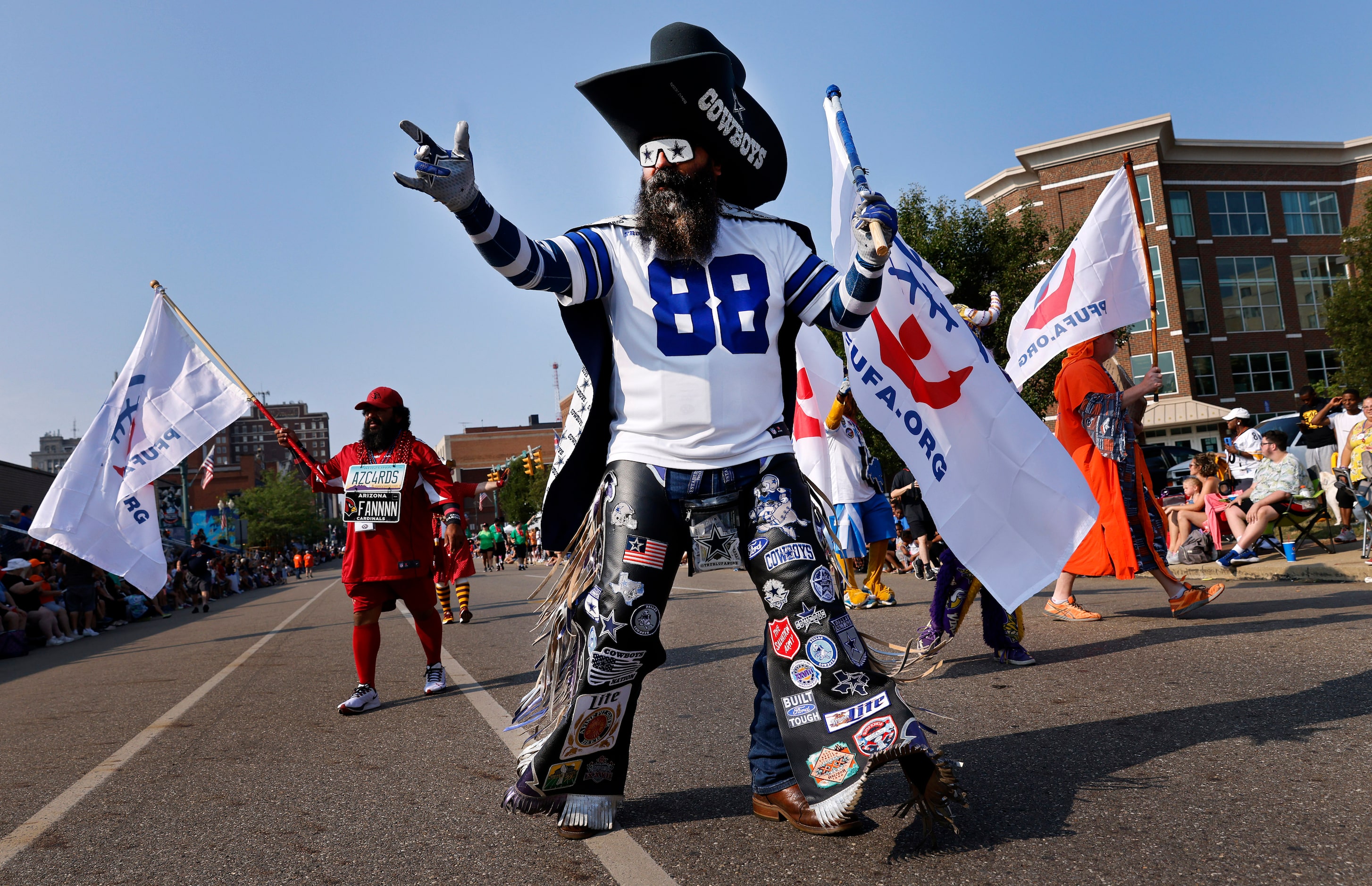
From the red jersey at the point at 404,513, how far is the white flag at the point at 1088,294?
3709 millimetres

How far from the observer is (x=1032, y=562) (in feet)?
12.4

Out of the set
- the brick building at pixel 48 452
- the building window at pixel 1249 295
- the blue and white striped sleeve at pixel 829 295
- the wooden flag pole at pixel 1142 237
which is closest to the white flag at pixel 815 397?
the blue and white striped sleeve at pixel 829 295

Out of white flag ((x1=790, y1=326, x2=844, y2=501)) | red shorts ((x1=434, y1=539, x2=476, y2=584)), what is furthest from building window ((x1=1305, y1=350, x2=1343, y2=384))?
white flag ((x1=790, y1=326, x2=844, y2=501))

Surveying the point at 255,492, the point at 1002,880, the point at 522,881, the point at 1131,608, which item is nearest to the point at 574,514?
the point at 522,881

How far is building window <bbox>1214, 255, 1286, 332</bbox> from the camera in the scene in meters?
46.4

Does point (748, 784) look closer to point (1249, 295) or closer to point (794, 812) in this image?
point (794, 812)

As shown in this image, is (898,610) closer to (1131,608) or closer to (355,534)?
(1131,608)

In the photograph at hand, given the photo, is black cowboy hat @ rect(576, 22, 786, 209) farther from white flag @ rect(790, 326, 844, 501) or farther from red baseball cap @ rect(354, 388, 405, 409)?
red baseball cap @ rect(354, 388, 405, 409)

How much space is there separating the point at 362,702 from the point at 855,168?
14.2 feet

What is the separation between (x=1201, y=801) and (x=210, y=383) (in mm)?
8052

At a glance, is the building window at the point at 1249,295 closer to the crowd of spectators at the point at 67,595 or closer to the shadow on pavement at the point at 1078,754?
the crowd of spectators at the point at 67,595

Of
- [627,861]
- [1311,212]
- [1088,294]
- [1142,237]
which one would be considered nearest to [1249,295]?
[1311,212]

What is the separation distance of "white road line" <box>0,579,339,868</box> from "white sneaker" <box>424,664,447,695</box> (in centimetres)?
146

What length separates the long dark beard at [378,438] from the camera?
6273mm
